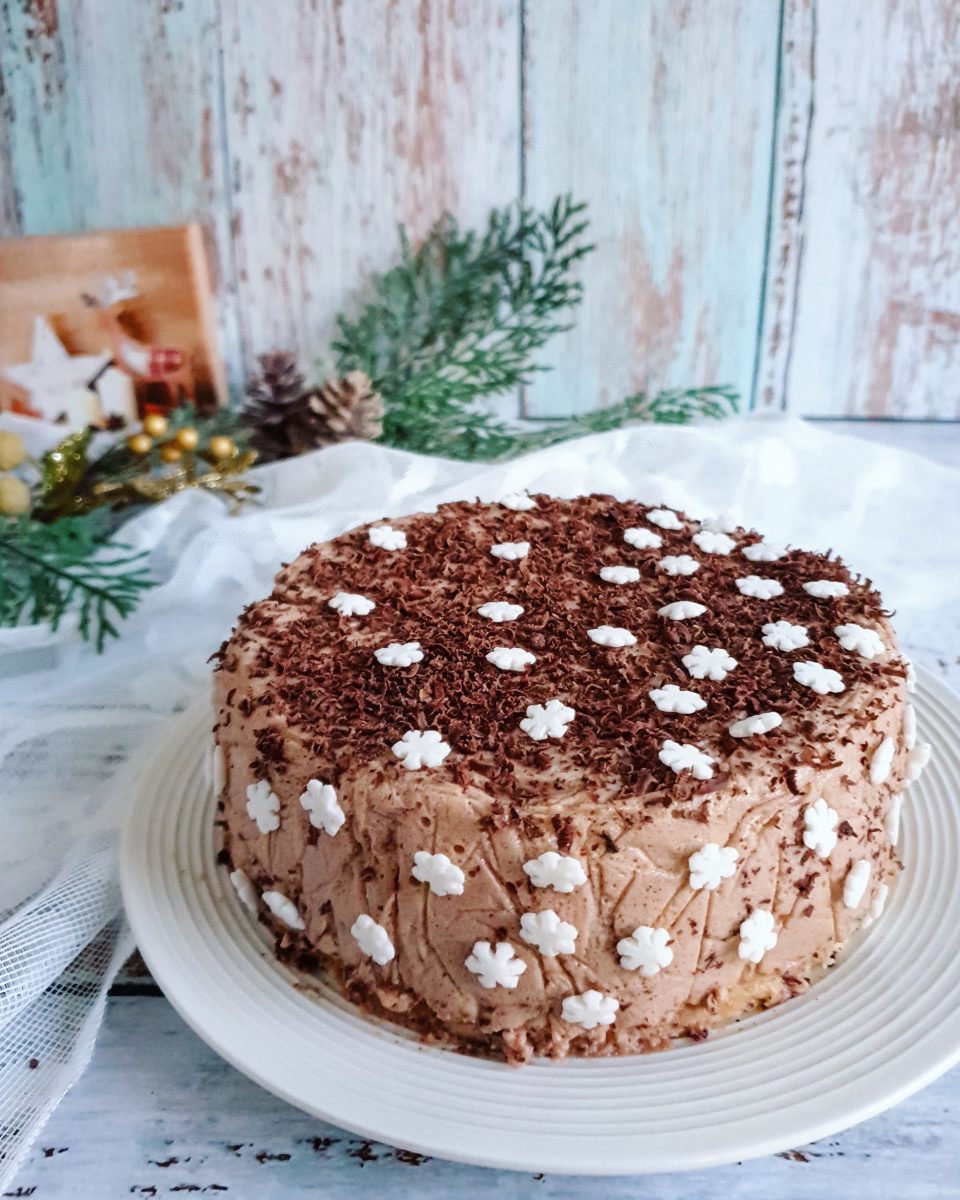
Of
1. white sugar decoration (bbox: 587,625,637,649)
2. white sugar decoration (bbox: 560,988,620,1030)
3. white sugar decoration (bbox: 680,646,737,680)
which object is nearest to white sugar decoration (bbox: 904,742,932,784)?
white sugar decoration (bbox: 680,646,737,680)

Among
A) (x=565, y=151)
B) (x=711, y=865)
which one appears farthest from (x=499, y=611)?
(x=565, y=151)

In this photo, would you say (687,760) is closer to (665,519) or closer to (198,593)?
(665,519)

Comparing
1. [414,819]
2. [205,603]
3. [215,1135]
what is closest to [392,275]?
[205,603]

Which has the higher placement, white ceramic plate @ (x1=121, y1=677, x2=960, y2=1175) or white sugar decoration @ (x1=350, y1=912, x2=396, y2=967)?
white sugar decoration @ (x1=350, y1=912, x2=396, y2=967)

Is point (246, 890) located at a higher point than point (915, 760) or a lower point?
lower

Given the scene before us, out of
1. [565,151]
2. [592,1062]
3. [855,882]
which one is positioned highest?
[565,151]

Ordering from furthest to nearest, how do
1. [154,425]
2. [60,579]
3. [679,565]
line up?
[154,425]
[60,579]
[679,565]

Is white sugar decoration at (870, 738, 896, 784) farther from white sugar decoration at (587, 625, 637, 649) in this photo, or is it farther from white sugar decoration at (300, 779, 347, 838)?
white sugar decoration at (300, 779, 347, 838)
